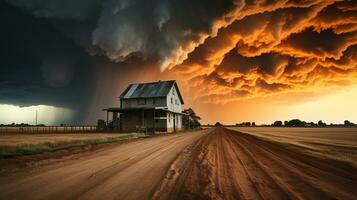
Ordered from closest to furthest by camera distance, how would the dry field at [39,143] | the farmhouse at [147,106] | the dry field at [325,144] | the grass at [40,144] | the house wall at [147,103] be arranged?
the grass at [40,144] < the dry field at [325,144] < the dry field at [39,143] < the farmhouse at [147,106] < the house wall at [147,103]

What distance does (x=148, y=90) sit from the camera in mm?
43031

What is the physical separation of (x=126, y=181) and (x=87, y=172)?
175cm

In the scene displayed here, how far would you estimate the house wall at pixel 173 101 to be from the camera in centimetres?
4158

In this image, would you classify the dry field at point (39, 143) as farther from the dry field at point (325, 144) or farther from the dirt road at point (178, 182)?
the dry field at point (325, 144)

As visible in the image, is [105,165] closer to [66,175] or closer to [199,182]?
[66,175]

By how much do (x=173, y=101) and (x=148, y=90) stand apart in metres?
5.31

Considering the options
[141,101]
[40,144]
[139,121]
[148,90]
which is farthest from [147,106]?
[40,144]

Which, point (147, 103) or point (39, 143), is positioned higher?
point (147, 103)

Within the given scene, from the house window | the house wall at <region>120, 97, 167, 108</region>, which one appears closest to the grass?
the house wall at <region>120, 97, 167, 108</region>

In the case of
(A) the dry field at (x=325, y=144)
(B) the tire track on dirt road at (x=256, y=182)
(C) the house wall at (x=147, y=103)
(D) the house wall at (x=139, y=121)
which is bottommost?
(A) the dry field at (x=325, y=144)

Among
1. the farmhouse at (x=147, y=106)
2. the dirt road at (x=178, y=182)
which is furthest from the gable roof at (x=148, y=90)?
the dirt road at (x=178, y=182)

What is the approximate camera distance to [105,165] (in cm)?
798

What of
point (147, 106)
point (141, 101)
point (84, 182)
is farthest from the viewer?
point (141, 101)

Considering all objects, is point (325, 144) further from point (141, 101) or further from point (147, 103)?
A: point (141, 101)
